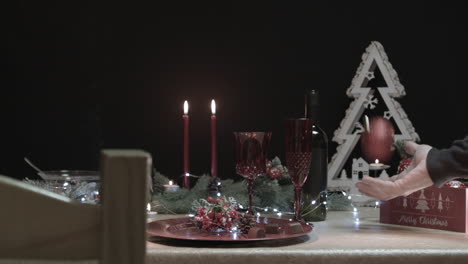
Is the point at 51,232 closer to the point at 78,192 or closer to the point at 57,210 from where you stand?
the point at 57,210

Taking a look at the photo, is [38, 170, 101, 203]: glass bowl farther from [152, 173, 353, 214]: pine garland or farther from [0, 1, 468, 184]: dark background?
[0, 1, 468, 184]: dark background

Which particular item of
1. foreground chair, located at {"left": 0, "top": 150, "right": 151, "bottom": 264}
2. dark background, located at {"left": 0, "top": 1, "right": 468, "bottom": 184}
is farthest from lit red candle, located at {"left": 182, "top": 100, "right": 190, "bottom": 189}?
foreground chair, located at {"left": 0, "top": 150, "right": 151, "bottom": 264}

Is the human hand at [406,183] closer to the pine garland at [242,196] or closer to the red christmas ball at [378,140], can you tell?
the pine garland at [242,196]

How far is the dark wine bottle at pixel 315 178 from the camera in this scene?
1.44 metres

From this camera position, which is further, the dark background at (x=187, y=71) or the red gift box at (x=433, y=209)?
the dark background at (x=187, y=71)

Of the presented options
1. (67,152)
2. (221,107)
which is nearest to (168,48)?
(221,107)

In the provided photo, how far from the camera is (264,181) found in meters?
1.58

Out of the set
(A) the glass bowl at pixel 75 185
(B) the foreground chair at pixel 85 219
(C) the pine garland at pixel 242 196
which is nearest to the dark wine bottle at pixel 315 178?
(C) the pine garland at pixel 242 196

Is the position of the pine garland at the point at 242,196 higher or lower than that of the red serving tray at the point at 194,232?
higher

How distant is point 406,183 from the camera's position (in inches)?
47.6

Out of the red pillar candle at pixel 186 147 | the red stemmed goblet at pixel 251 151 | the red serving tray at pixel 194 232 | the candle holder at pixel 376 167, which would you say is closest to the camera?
the red serving tray at pixel 194 232

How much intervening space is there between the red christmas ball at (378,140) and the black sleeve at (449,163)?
68 cm

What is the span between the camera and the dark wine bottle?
1.44 m

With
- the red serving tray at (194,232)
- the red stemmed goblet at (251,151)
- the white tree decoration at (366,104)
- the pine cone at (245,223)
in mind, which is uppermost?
the white tree decoration at (366,104)
